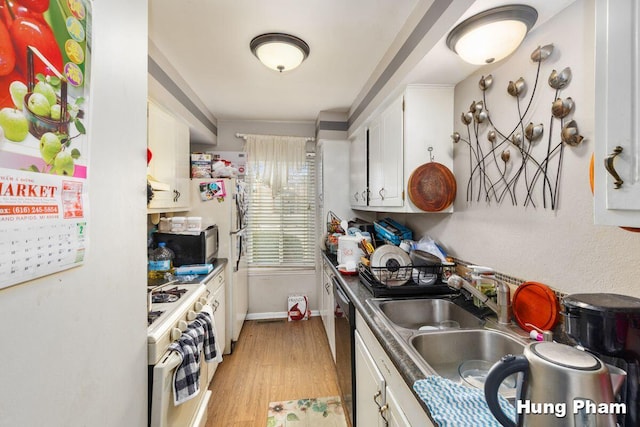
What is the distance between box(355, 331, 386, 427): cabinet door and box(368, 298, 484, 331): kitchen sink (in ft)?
0.76

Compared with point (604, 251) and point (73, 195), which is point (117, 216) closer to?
point (73, 195)

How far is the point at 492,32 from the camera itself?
45.4 inches

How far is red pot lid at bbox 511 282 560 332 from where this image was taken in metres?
1.11

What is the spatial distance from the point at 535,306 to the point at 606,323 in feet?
1.96

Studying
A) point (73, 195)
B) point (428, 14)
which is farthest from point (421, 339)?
point (428, 14)

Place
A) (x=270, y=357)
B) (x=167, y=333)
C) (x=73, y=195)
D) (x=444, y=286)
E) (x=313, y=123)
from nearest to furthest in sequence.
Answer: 1. (x=73, y=195)
2. (x=167, y=333)
3. (x=444, y=286)
4. (x=270, y=357)
5. (x=313, y=123)

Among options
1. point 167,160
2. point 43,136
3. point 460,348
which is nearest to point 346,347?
point 460,348

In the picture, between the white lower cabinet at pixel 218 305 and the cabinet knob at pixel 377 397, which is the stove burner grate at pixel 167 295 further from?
the cabinet knob at pixel 377 397

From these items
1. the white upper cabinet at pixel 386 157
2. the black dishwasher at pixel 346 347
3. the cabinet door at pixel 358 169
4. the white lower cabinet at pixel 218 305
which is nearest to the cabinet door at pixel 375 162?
the white upper cabinet at pixel 386 157

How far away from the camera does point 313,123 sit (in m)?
3.74

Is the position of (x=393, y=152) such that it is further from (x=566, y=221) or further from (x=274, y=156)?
(x=274, y=156)

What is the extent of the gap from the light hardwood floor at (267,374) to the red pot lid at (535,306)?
1.57 m

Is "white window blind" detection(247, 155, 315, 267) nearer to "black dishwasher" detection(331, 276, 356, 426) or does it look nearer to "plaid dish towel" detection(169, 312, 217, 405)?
"black dishwasher" detection(331, 276, 356, 426)

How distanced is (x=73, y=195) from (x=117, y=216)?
0.76ft
